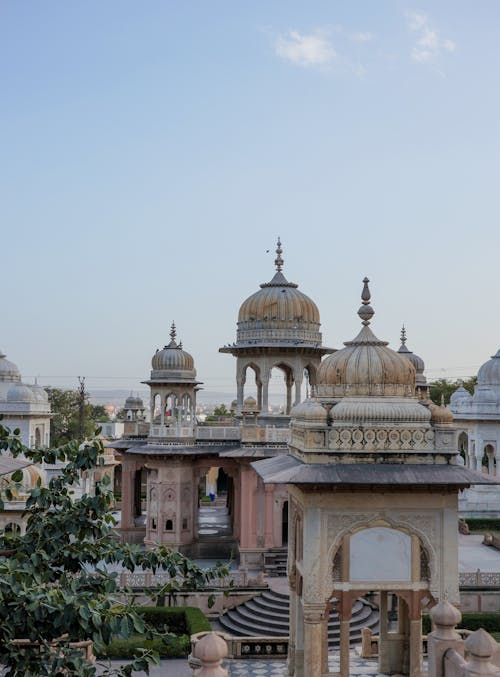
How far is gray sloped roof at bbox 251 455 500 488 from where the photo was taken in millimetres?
12758

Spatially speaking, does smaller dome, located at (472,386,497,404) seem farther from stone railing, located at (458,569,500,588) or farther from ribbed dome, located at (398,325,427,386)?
stone railing, located at (458,569,500,588)

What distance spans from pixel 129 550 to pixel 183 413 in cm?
2208

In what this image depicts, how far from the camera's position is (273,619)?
72.1ft

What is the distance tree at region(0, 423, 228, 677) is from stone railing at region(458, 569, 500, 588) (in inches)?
Result: 602

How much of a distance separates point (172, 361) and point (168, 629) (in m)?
13.8

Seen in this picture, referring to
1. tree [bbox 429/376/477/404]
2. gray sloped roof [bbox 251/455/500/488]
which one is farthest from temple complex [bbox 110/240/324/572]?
tree [bbox 429/376/477/404]

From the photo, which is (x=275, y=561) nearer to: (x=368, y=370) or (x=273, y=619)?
(x=273, y=619)

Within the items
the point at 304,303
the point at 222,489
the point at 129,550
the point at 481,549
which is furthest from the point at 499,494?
the point at 129,550

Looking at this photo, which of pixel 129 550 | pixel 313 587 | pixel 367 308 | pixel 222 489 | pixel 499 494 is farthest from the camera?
pixel 222 489

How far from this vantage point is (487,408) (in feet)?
135

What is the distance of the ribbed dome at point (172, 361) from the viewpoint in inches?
1218

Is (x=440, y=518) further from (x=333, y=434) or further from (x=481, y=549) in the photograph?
(x=481, y=549)

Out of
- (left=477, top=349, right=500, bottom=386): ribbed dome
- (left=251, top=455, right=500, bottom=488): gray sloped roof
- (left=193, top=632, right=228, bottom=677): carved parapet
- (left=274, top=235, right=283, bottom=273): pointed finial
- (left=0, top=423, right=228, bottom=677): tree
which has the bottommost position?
(left=193, top=632, right=228, bottom=677): carved parapet

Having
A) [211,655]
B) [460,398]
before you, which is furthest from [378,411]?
[460,398]
